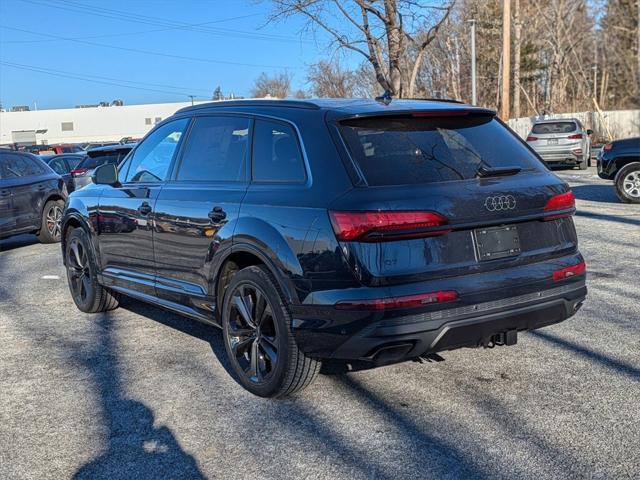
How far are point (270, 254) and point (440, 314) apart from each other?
3.41 ft

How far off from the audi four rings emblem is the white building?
75.7 metres

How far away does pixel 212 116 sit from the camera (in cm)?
511

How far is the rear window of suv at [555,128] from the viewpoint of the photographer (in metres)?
21.7

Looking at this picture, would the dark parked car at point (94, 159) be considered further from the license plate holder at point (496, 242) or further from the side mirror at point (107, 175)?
the license plate holder at point (496, 242)

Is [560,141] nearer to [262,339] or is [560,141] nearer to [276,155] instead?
[276,155]

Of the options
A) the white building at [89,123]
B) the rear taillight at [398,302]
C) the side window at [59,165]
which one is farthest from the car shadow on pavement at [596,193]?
the white building at [89,123]

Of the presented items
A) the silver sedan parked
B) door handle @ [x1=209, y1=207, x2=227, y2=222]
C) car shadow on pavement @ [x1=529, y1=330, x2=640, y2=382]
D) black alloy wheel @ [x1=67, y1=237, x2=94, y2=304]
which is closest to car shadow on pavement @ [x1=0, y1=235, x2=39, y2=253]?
black alloy wheel @ [x1=67, y1=237, x2=94, y2=304]

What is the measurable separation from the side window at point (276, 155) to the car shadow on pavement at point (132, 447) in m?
1.60

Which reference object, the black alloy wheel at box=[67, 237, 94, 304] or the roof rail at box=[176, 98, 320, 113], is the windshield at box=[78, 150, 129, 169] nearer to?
the black alloy wheel at box=[67, 237, 94, 304]

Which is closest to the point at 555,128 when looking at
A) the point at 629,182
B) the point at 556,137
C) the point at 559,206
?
the point at 556,137

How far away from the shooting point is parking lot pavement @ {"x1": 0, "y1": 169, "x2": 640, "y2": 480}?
345cm

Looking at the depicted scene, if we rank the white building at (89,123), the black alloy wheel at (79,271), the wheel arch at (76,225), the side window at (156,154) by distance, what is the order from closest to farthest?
the side window at (156,154)
the wheel arch at (76,225)
the black alloy wheel at (79,271)
the white building at (89,123)

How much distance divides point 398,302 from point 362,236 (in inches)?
15.1

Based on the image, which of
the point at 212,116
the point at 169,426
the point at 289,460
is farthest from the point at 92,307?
the point at 289,460
